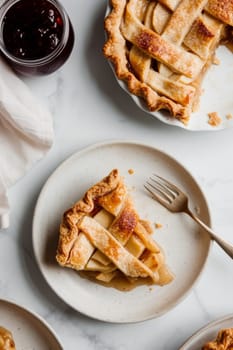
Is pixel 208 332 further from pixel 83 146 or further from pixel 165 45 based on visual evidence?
pixel 165 45

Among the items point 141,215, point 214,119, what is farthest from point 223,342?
point 214,119

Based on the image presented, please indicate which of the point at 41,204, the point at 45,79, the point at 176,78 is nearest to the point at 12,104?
the point at 45,79

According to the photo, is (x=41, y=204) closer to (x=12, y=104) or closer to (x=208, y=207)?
(x=12, y=104)

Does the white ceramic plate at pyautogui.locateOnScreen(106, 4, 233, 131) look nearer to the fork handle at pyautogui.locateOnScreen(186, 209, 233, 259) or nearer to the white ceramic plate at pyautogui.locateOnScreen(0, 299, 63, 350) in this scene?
the fork handle at pyautogui.locateOnScreen(186, 209, 233, 259)

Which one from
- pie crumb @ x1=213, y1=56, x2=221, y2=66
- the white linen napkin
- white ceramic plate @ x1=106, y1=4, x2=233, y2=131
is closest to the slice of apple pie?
the white linen napkin

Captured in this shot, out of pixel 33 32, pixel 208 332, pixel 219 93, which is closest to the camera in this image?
pixel 33 32

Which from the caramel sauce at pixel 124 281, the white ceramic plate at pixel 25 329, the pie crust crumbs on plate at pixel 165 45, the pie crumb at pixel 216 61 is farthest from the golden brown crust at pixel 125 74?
the white ceramic plate at pixel 25 329
